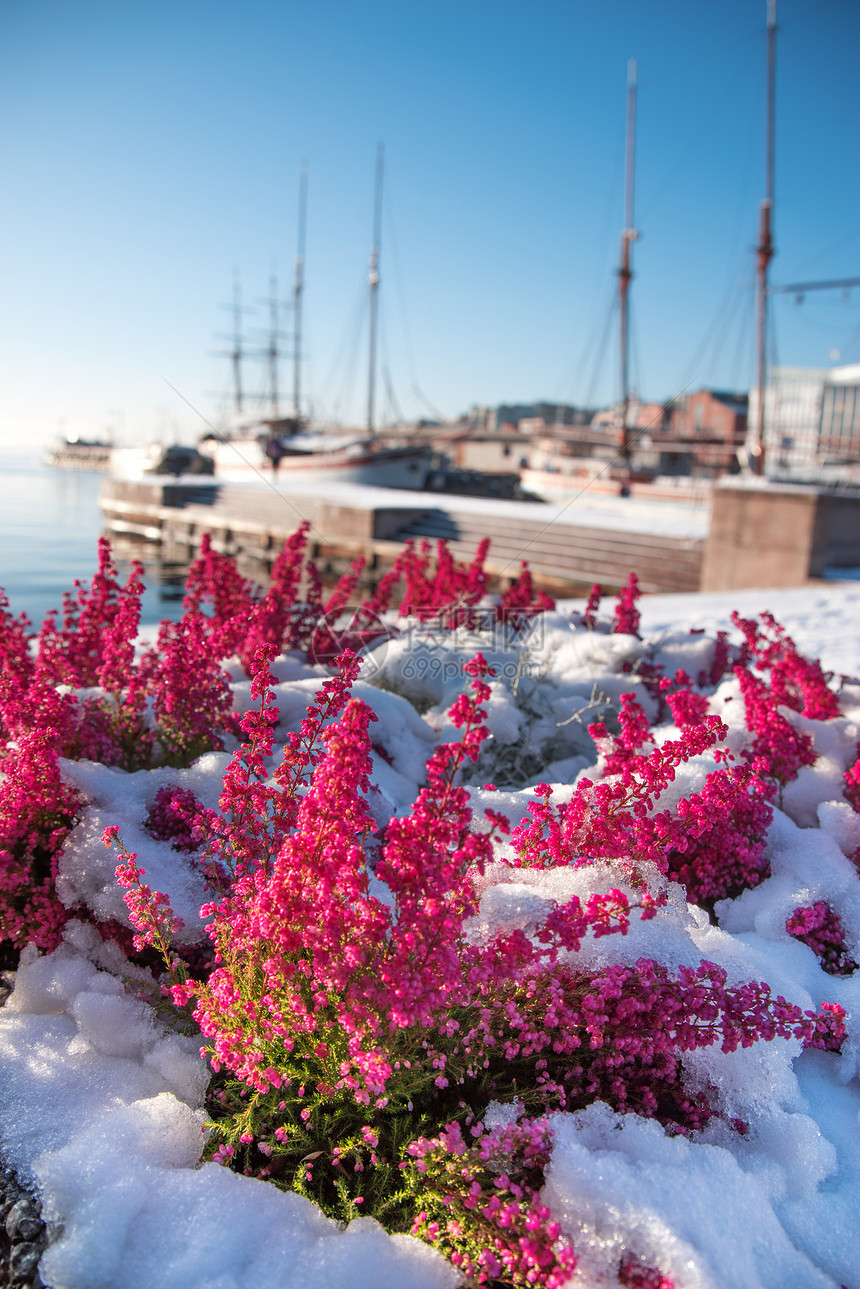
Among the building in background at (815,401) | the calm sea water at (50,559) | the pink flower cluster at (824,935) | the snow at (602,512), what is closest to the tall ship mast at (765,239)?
the snow at (602,512)

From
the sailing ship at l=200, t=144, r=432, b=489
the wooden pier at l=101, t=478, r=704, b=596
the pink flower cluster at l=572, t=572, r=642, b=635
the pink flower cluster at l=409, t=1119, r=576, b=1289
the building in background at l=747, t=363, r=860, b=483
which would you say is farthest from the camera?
the building in background at l=747, t=363, r=860, b=483

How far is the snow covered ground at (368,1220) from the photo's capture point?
151 cm

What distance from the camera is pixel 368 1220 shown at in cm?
162

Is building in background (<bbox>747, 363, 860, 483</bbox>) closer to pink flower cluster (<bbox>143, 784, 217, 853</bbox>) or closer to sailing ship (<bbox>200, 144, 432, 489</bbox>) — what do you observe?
sailing ship (<bbox>200, 144, 432, 489</bbox>)

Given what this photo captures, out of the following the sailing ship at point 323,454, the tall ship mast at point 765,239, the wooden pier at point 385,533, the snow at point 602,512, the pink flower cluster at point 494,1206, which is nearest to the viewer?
the pink flower cluster at point 494,1206

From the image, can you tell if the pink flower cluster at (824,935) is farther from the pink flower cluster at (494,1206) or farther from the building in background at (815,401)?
the building in background at (815,401)

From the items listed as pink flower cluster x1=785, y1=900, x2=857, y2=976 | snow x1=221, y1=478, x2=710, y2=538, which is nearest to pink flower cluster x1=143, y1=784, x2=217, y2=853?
pink flower cluster x1=785, y1=900, x2=857, y2=976

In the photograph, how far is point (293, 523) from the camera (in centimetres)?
1834

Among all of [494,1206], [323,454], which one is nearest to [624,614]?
[494,1206]

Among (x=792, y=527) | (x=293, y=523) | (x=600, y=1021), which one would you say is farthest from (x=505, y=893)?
(x=293, y=523)

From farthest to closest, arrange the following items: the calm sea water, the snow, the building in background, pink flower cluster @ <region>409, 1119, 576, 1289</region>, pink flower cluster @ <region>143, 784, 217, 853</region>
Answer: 1. the building in background
2. the snow
3. the calm sea water
4. pink flower cluster @ <region>143, 784, 217, 853</region>
5. pink flower cluster @ <region>409, 1119, 576, 1289</region>

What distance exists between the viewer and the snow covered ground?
1506mm

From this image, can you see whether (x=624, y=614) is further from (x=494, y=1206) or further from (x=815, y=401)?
(x=815, y=401)

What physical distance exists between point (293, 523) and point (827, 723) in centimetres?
1584
